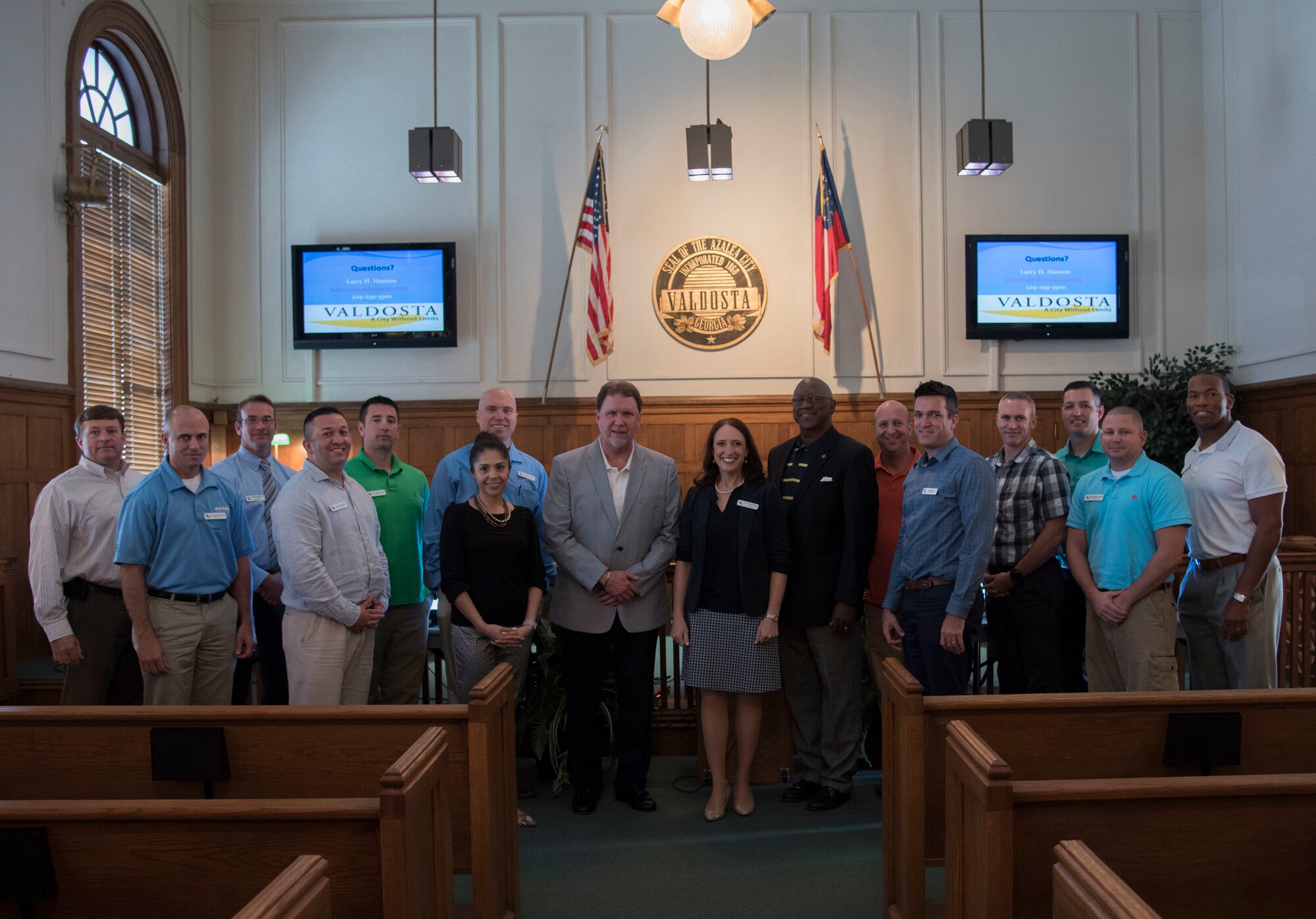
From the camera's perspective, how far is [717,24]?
4.53 meters

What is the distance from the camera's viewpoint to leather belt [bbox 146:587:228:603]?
3.31 metres

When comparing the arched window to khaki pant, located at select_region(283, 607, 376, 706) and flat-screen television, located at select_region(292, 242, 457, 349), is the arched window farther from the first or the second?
khaki pant, located at select_region(283, 607, 376, 706)

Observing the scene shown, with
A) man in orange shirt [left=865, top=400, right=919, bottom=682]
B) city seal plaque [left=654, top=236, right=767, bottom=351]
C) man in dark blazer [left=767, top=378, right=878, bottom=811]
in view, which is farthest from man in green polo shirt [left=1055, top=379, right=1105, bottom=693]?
city seal plaque [left=654, top=236, right=767, bottom=351]

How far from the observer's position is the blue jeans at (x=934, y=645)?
3367 mm

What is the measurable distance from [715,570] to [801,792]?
0.98 metres

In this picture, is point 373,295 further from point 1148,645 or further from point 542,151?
point 1148,645

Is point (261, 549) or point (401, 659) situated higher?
point (261, 549)

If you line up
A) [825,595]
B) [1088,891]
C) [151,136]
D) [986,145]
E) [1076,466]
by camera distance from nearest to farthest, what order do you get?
[1088,891] < [825,595] < [1076,466] < [986,145] < [151,136]

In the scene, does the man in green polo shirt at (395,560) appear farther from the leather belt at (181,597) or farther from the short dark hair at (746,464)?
the short dark hair at (746,464)

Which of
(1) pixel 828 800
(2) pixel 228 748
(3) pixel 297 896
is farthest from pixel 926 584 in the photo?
(3) pixel 297 896

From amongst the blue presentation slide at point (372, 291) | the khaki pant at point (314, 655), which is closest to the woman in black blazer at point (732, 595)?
the khaki pant at point (314, 655)

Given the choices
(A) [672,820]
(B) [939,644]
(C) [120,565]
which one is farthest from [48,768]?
(B) [939,644]

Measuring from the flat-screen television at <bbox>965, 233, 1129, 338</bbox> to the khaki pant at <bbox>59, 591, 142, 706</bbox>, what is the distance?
6.24 m

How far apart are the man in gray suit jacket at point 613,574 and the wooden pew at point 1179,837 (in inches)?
78.5
